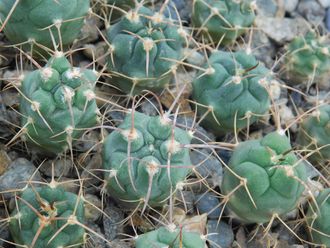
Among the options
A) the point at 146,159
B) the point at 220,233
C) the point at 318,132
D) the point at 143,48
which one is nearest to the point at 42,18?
the point at 143,48

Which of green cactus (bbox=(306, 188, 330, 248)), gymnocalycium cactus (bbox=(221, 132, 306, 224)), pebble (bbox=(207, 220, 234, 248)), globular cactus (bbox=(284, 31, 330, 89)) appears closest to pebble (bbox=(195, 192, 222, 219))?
pebble (bbox=(207, 220, 234, 248))

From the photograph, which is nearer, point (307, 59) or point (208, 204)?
point (208, 204)

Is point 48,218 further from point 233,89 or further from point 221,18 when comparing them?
point 221,18

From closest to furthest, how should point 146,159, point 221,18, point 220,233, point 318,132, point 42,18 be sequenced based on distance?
point 146,159, point 42,18, point 220,233, point 318,132, point 221,18

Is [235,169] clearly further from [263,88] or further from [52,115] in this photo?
[52,115]

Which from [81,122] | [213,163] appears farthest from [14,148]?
[213,163]
